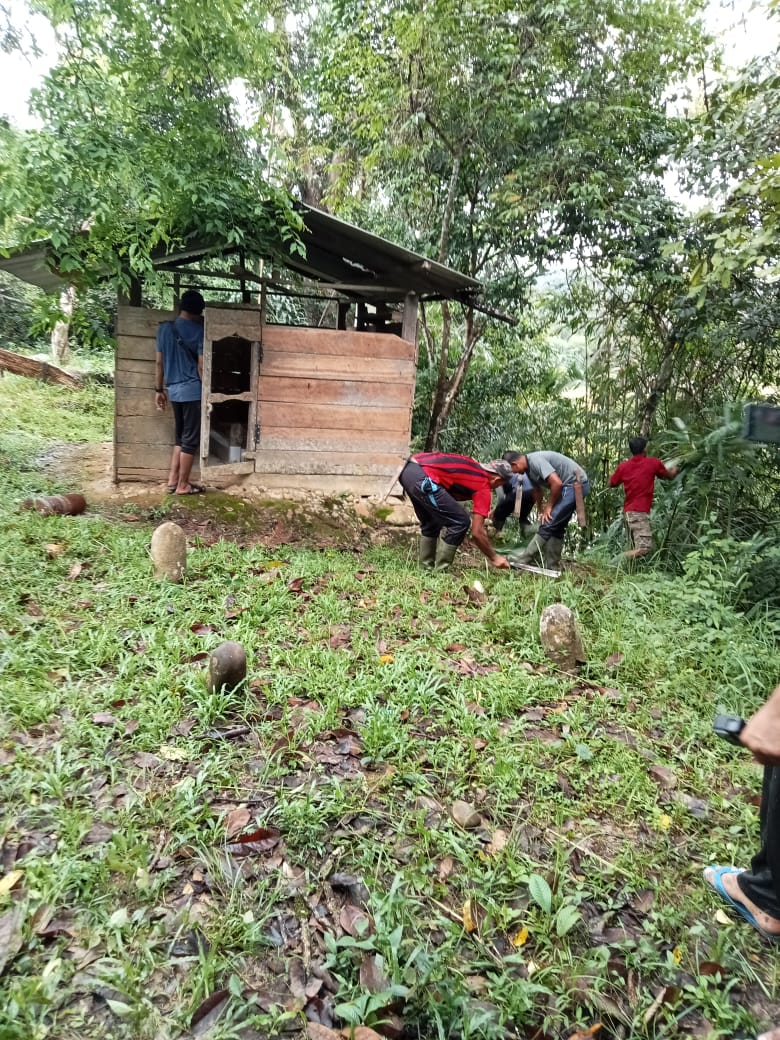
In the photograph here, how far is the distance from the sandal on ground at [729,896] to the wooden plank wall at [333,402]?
613cm

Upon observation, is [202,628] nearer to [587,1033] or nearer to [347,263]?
[587,1033]

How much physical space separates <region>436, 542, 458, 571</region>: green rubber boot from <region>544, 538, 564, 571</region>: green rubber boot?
1.24 meters

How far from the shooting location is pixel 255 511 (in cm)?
720

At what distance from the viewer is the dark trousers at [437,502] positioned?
5891 millimetres

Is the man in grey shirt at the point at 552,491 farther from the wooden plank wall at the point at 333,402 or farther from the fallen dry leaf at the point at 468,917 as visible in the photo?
the fallen dry leaf at the point at 468,917

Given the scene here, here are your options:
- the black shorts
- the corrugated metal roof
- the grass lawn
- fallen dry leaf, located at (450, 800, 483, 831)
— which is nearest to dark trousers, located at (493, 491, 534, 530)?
the corrugated metal roof

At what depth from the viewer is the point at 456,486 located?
19.7 ft

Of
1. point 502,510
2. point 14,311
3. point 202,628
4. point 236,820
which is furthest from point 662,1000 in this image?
point 14,311

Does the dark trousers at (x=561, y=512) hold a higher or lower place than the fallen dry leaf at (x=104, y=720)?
higher

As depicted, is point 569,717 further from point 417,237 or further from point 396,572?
point 417,237

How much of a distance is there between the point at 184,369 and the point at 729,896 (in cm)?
661

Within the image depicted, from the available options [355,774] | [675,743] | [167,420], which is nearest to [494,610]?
[675,743]

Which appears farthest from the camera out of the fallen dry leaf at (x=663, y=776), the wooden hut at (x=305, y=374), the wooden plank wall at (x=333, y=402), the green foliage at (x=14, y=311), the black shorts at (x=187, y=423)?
the green foliage at (x=14, y=311)

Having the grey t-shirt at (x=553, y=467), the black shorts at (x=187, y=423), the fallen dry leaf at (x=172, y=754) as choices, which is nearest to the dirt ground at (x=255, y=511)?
the black shorts at (x=187, y=423)
